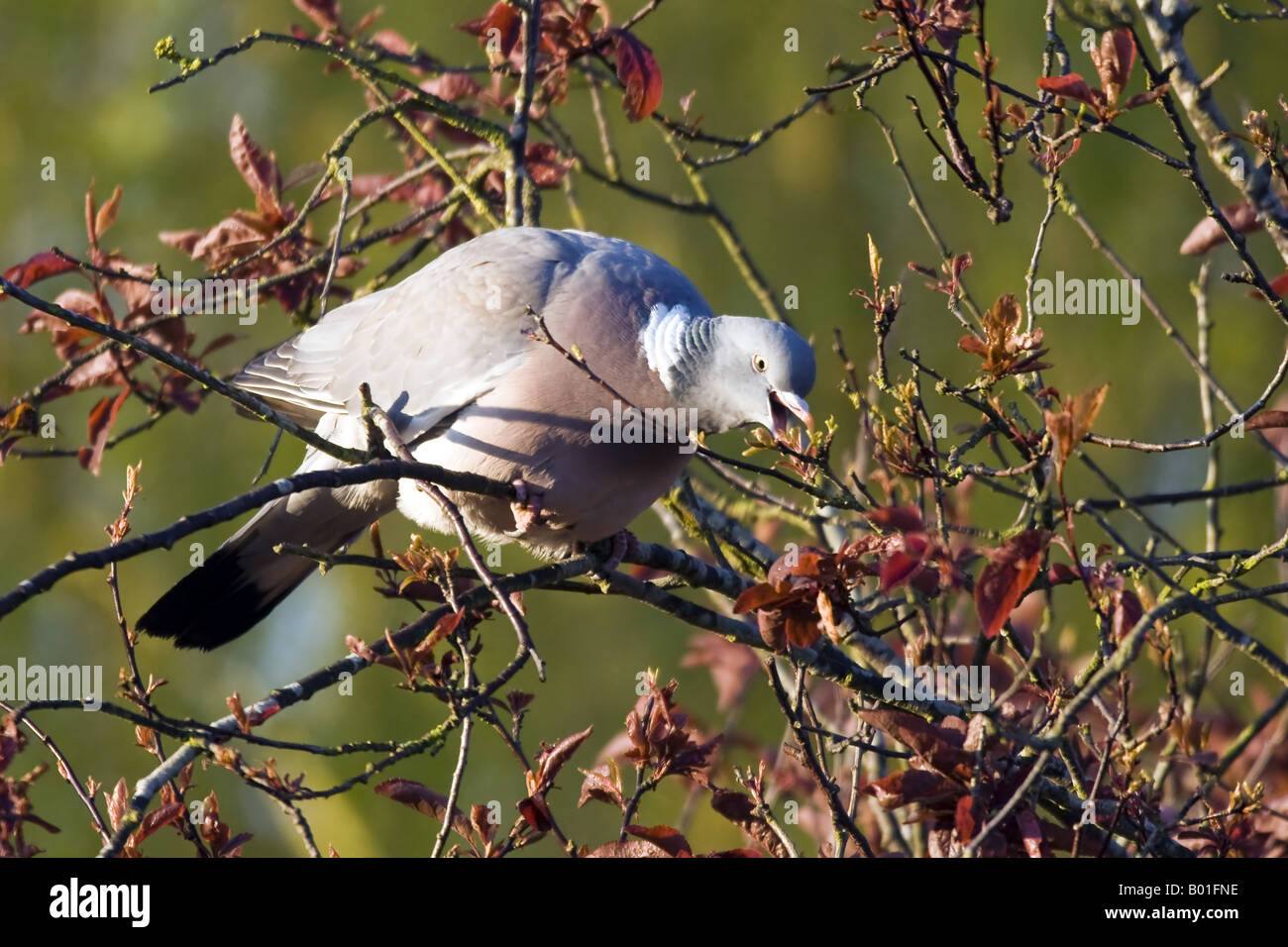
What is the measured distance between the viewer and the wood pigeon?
324cm

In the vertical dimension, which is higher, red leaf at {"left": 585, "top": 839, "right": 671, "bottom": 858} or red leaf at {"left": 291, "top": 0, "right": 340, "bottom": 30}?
red leaf at {"left": 291, "top": 0, "right": 340, "bottom": 30}

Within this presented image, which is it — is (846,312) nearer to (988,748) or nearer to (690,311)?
(690,311)

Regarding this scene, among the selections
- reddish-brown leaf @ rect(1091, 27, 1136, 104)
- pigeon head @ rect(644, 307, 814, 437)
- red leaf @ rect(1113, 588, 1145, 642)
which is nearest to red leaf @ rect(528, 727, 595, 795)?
pigeon head @ rect(644, 307, 814, 437)

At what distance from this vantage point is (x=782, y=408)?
10.4 feet

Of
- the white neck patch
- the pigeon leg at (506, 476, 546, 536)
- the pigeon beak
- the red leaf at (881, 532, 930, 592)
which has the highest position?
the white neck patch

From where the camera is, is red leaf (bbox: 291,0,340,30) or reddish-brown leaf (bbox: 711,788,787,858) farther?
red leaf (bbox: 291,0,340,30)

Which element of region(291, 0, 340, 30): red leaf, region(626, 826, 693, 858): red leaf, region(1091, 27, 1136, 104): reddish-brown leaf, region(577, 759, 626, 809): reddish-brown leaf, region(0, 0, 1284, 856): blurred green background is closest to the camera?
region(626, 826, 693, 858): red leaf

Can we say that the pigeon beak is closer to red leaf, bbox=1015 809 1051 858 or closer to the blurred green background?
red leaf, bbox=1015 809 1051 858

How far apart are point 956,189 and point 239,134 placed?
14.9 ft

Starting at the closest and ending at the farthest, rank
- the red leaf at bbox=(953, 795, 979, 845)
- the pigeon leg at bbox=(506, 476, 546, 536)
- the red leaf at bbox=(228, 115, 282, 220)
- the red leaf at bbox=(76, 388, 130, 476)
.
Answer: the red leaf at bbox=(953, 795, 979, 845) < the pigeon leg at bbox=(506, 476, 546, 536) < the red leaf at bbox=(76, 388, 130, 476) < the red leaf at bbox=(228, 115, 282, 220)

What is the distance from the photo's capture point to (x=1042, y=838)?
231cm

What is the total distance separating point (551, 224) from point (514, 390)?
410 cm

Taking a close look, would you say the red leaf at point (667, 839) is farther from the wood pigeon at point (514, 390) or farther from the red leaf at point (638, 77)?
the red leaf at point (638, 77)

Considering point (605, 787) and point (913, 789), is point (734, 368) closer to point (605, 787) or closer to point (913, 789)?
point (605, 787)
